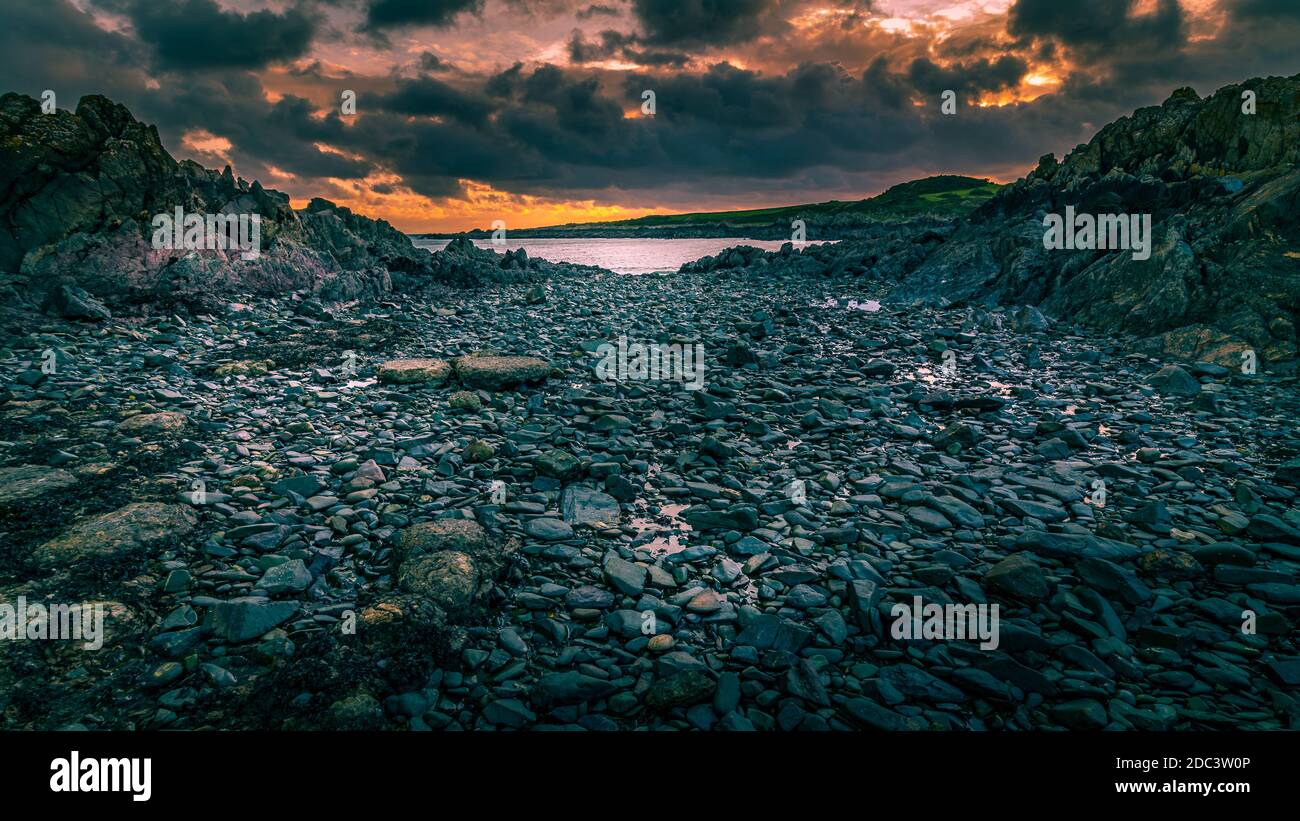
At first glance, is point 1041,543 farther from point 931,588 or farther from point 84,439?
point 84,439

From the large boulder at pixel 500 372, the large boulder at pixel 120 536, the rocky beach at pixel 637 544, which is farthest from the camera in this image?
the large boulder at pixel 500 372

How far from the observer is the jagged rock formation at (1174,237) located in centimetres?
1401

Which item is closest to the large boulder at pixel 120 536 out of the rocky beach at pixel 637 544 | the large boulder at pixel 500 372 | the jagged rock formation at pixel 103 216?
the rocky beach at pixel 637 544

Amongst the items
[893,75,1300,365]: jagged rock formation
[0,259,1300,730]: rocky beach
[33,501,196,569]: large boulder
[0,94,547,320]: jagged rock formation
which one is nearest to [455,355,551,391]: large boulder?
[0,259,1300,730]: rocky beach

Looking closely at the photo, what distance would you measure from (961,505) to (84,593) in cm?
851

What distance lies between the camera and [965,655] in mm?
4395

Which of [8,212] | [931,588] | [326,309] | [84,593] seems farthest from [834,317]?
[8,212]

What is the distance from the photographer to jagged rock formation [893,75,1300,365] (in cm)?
1401

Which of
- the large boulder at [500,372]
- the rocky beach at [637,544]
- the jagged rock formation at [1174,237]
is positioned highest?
the jagged rock formation at [1174,237]

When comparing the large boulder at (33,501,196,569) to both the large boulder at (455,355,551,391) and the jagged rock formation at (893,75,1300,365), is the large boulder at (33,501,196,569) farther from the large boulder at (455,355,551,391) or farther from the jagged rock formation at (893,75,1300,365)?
→ the jagged rock formation at (893,75,1300,365)

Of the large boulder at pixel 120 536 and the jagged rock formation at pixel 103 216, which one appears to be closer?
the large boulder at pixel 120 536

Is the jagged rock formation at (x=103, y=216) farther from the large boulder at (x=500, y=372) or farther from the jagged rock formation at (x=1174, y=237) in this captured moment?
the jagged rock formation at (x=1174, y=237)

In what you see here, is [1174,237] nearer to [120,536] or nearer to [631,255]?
[120,536]
